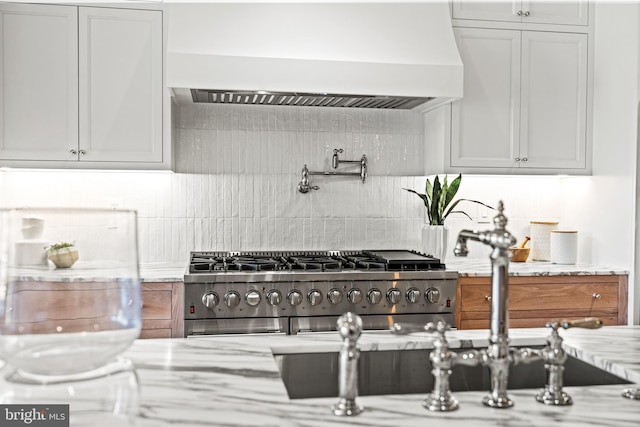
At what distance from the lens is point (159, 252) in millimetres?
3666

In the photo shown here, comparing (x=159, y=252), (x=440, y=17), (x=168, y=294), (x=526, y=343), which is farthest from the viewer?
(x=159, y=252)

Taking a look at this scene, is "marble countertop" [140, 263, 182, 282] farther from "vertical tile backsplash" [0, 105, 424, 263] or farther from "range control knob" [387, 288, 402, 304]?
"range control knob" [387, 288, 402, 304]

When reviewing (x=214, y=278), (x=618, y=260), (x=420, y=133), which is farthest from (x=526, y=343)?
(x=420, y=133)

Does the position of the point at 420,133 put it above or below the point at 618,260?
above

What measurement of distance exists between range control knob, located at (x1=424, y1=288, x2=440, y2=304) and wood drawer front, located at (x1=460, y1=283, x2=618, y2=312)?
0.51 ft

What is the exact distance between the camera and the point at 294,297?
10.1 feet

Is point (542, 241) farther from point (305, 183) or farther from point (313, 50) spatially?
point (313, 50)

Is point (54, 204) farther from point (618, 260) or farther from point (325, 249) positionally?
point (618, 260)

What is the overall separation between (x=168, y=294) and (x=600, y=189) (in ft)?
8.15

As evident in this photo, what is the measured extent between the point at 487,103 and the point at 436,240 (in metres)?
0.83

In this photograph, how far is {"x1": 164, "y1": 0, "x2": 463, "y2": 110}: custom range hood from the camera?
10.2 ft

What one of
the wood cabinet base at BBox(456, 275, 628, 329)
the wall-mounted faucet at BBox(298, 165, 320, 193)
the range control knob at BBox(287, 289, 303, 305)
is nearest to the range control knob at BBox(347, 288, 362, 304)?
the range control knob at BBox(287, 289, 303, 305)

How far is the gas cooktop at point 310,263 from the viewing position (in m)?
3.14

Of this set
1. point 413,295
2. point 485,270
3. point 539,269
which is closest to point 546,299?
point 539,269
